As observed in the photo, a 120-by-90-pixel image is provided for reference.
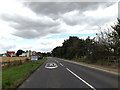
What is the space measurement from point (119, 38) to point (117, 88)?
1689cm

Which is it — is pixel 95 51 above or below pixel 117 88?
above

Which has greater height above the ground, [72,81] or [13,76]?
[72,81]

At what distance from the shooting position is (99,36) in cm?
2998

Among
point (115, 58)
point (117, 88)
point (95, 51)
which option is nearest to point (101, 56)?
point (95, 51)

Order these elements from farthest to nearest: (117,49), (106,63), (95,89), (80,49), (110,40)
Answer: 1. (80,49)
2. (110,40)
3. (106,63)
4. (117,49)
5. (95,89)

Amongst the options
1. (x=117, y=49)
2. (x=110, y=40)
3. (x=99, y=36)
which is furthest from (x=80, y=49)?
(x=117, y=49)

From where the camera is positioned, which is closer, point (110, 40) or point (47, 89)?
point (47, 89)

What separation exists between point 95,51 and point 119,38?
6.64 metres

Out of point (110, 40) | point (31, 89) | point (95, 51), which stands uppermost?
point (110, 40)

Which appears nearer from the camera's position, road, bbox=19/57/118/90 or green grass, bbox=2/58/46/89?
road, bbox=19/57/118/90

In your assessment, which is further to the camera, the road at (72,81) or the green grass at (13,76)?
the green grass at (13,76)

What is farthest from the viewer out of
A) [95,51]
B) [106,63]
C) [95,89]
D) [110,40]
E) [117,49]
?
[95,51]

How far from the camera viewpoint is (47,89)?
24.8ft

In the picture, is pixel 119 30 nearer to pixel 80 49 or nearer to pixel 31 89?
pixel 31 89
